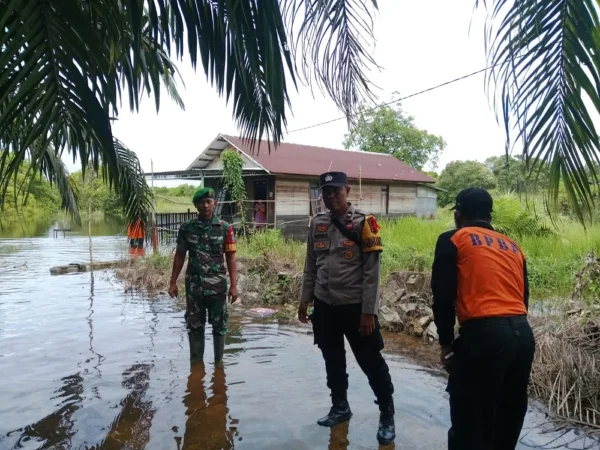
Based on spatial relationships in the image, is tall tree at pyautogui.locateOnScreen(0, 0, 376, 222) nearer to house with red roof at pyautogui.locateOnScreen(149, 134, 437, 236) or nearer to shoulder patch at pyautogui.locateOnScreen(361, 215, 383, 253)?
shoulder patch at pyautogui.locateOnScreen(361, 215, 383, 253)

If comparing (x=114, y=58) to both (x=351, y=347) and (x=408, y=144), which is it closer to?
(x=351, y=347)

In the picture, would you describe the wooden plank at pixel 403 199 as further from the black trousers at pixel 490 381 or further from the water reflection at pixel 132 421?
the black trousers at pixel 490 381

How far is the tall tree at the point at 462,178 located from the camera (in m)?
31.5

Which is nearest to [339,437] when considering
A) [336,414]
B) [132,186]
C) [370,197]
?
[336,414]

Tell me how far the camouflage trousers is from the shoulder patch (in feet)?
6.42

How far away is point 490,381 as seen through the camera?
7.98 ft

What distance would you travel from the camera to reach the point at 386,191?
19312 millimetres

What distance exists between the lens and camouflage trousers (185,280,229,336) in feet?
14.9

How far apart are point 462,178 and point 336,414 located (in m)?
32.6

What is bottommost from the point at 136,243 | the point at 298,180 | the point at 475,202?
the point at 136,243

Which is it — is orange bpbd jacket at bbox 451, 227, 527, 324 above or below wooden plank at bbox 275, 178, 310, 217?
below

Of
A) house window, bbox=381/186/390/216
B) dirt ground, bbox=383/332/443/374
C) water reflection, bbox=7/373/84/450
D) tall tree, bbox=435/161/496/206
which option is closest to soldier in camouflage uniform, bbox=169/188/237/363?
water reflection, bbox=7/373/84/450

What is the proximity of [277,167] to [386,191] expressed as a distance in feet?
19.8

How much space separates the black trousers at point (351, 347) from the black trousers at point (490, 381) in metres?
0.66
